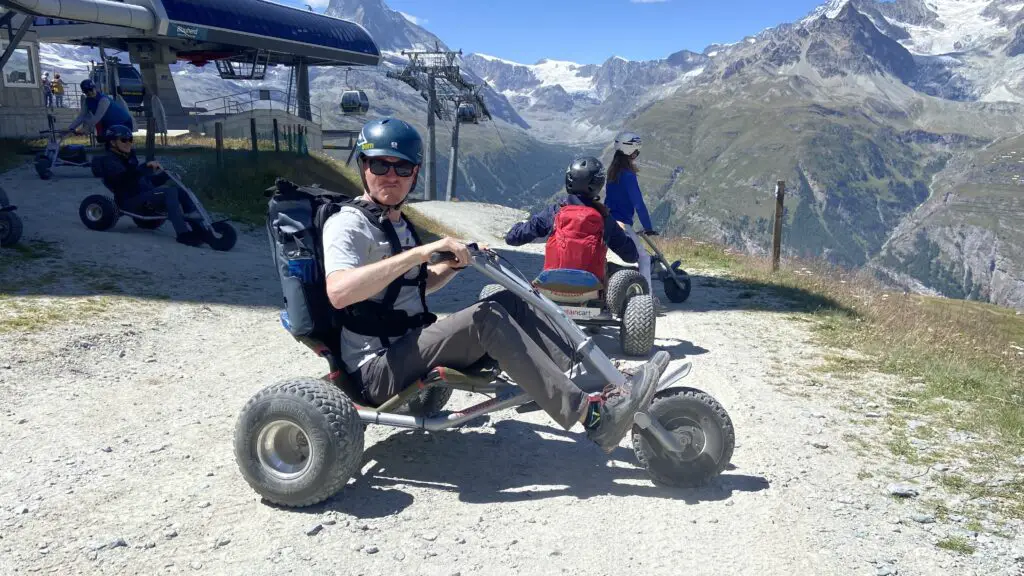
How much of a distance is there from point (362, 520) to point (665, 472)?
1.88 metres

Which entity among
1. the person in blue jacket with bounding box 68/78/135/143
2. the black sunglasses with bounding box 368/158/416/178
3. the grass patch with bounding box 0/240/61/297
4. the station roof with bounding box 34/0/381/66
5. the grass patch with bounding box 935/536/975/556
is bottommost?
the grass patch with bounding box 935/536/975/556

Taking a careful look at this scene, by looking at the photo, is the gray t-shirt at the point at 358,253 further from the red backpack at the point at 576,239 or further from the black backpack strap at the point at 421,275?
the red backpack at the point at 576,239

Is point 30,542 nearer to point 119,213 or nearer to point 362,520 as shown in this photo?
point 362,520

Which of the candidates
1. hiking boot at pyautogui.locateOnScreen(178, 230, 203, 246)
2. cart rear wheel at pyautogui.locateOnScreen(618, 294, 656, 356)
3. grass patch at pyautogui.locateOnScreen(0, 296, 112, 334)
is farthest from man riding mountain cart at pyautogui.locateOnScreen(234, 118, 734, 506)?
hiking boot at pyautogui.locateOnScreen(178, 230, 203, 246)

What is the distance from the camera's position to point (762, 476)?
4988mm

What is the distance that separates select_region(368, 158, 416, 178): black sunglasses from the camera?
453 cm

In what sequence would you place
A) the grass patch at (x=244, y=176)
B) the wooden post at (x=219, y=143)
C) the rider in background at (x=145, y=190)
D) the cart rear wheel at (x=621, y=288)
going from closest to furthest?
the cart rear wheel at (x=621, y=288)
the rider in background at (x=145, y=190)
the grass patch at (x=244, y=176)
the wooden post at (x=219, y=143)

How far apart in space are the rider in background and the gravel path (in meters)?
6.26

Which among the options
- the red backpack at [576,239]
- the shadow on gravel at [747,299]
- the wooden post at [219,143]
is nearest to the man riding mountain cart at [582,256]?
the red backpack at [576,239]

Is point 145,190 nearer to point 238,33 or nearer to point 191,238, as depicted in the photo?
point 191,238

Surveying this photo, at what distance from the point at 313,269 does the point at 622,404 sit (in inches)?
79.9

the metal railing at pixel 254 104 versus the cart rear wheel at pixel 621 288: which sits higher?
the metal railing at pixel 254 104

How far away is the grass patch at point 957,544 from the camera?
4.00m

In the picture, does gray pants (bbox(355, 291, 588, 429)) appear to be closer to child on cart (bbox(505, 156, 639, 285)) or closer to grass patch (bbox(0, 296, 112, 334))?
child on cart (bbox(505, 156, 639, 285))
